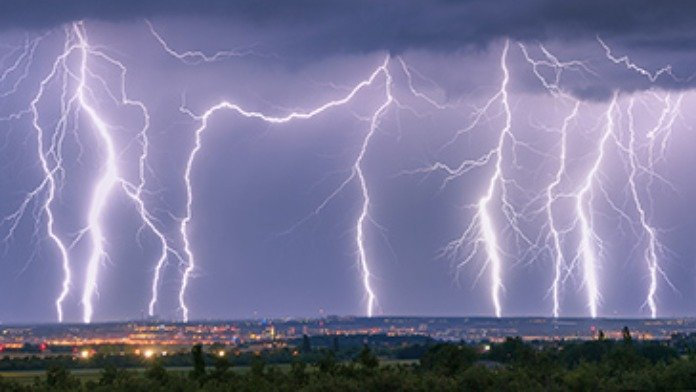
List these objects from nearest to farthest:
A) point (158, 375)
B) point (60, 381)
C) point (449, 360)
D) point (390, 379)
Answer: point (390, 379) → point (60, 381) → point (158, 375) → point (449, 360)

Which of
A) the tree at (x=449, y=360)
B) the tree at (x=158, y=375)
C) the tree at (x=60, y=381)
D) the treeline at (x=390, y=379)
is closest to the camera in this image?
the treeline at (x=390, y=379)

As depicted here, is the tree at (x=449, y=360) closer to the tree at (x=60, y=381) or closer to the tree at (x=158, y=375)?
the tree at (x=158, y=375)

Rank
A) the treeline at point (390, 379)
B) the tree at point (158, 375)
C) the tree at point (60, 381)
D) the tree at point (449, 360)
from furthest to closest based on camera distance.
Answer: the tree at point (449, 360) → the tree at point (158, 375) → the tree at point (60, 381) → the treeline at point (390, 379)

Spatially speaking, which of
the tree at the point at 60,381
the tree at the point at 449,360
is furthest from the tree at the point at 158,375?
the tree at the point at 449,360

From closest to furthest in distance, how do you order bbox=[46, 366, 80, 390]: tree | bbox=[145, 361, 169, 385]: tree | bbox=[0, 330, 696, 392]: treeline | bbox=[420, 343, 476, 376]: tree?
bbox=[0, 330, 696, 392]: treeline
bbox=[46, 366, 80, 390]: tree
bbox=[145, 361, 169, 385]: tree
bbox=[420, 343, 476, 376]: tree

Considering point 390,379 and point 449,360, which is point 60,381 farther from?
point 449,360

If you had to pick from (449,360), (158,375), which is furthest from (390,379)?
(449,360)

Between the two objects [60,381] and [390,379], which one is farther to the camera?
[60,381]

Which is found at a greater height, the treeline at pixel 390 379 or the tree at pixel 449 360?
the tree at pixel 449 360

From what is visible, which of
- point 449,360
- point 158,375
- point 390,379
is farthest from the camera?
point 449,360

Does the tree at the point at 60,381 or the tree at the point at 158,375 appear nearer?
the tree at the point at 60,381

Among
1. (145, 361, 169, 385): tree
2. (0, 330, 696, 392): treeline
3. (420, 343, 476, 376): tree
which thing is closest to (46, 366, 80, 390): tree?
(0, 330, 696, 392): treeline

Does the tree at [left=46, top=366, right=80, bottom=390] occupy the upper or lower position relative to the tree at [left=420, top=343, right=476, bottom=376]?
lower

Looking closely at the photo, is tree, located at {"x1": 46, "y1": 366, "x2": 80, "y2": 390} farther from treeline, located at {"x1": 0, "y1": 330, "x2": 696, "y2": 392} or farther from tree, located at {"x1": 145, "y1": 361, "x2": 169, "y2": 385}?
tree, located at {"x1": 145, "y1": 361, "x2": 169, "y2": 385}
